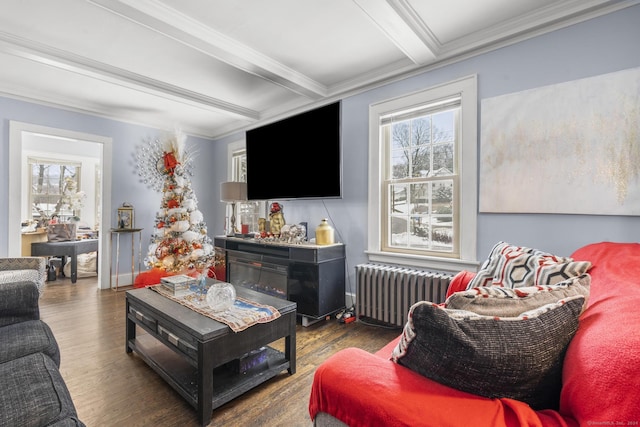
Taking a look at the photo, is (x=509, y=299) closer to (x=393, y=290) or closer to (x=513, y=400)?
(x=513, y=400)

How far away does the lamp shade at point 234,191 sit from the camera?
4086mm

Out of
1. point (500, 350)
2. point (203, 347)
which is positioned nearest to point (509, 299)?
point (500, 350)

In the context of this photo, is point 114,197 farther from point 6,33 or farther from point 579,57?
point 579,57

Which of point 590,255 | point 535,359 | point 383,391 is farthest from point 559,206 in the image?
point 383,391

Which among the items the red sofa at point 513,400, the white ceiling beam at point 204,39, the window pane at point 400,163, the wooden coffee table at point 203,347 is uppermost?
the white ceiling beam at point 204,39

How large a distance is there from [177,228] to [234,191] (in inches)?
34.7

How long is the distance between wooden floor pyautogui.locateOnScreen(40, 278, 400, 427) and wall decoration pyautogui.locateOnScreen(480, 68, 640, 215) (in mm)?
1605

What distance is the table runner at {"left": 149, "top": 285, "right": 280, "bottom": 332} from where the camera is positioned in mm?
1704

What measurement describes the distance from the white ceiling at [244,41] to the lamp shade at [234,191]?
107 cm

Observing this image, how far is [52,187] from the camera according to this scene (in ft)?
20.5

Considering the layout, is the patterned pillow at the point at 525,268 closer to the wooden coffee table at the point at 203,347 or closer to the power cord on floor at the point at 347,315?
the wooden coffee table at the point at 203,347

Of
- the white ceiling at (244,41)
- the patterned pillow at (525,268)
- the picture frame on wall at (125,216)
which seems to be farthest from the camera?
the picture frame on wall at (125,216)

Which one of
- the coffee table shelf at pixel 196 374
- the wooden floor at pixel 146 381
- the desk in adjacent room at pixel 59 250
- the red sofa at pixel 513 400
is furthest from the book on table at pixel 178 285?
the desk in adjacent room at pixel 59 250

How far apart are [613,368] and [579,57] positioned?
7.62 ft
